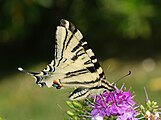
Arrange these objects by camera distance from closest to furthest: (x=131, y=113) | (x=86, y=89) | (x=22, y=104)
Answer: (x=131, y=113)
(x=86, y=89)
(x=22, y=104)

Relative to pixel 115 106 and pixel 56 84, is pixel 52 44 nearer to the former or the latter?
pixel 56 84

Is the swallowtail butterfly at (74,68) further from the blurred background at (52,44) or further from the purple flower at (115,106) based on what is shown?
the blurred background at (52,44)

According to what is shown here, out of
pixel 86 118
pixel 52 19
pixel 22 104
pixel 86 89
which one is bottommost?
pixel 86 118

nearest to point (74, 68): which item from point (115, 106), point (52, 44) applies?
point (115, 106)

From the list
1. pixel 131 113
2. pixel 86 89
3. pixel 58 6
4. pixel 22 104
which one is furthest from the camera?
pixel 58 6

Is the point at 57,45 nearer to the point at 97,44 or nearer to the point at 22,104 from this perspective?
the point at 22,104

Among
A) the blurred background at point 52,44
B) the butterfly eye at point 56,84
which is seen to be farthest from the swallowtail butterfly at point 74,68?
the blurred background at point 52,44

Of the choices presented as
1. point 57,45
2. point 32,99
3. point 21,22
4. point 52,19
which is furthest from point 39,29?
point 57,45
